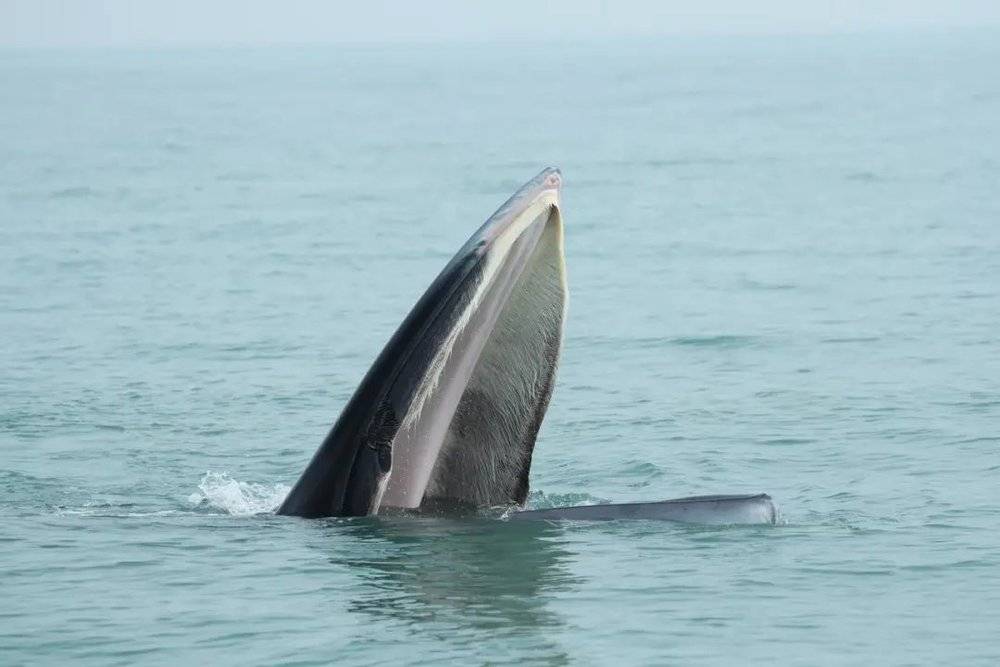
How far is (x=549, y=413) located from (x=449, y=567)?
6762mm

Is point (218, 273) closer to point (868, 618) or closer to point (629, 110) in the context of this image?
point (868, 618)

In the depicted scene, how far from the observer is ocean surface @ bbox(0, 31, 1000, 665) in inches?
386

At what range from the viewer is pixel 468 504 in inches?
397

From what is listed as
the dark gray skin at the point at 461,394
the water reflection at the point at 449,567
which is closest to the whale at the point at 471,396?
the dark gray skin at the point at 461,394

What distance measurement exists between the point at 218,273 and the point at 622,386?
12.0 m

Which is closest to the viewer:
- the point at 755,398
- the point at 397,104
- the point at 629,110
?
the point at 755,398

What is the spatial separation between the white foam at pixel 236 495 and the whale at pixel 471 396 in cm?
237

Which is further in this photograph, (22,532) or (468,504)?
(22,532)

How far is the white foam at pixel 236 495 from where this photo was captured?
500 inches

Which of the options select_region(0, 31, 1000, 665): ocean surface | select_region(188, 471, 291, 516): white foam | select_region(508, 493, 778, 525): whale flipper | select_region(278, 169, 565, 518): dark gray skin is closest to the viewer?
select_region(278, 169, 565, 518): dark gray skin

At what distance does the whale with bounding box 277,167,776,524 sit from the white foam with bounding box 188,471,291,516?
7.78 feet

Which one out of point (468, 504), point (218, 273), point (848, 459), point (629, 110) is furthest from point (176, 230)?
point (629, 110)

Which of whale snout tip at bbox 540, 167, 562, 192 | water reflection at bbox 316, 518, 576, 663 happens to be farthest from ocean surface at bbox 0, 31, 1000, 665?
whale snout tip at bbox 540, 167, 562, 192

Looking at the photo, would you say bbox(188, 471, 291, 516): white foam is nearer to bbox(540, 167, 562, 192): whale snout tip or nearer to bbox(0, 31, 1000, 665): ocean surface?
bbox(0, 31, 1000, 665): ocean surface
